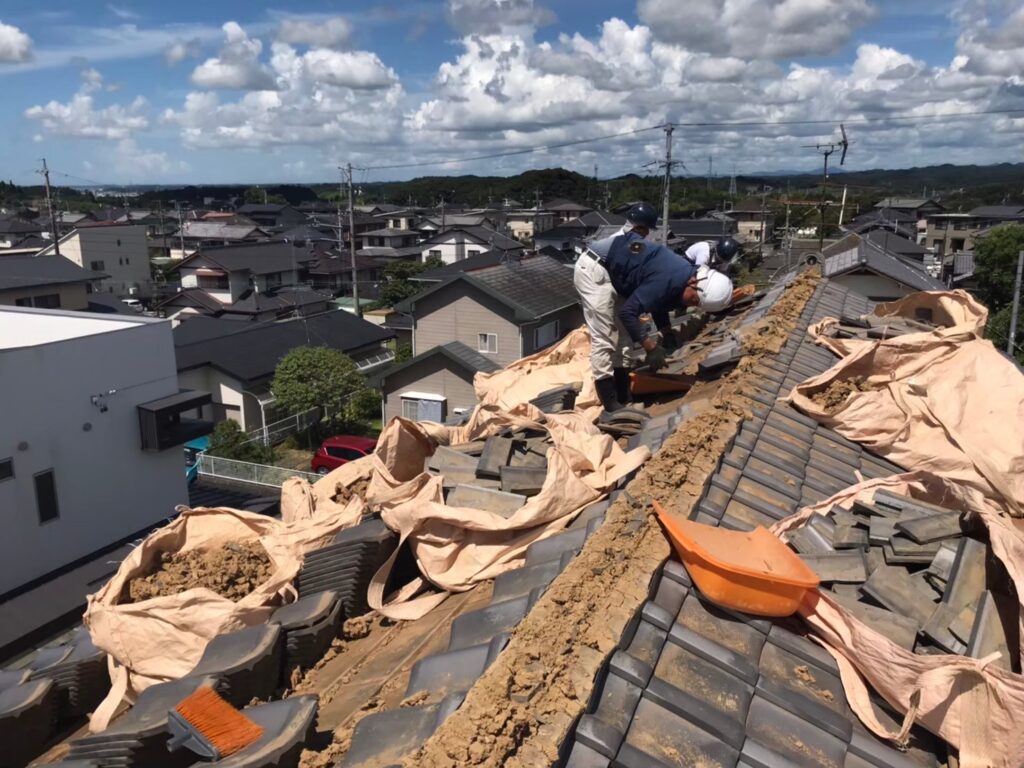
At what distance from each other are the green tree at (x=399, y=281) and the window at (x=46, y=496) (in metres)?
32.3

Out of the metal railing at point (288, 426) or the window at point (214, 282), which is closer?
the metal railing at point (288, 426)

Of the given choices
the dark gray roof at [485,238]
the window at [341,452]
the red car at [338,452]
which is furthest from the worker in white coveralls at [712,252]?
the dark gray roof at [485,238]

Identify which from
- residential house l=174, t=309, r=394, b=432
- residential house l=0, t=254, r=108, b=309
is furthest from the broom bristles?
residential house l=0, t=254, r=108, b=309

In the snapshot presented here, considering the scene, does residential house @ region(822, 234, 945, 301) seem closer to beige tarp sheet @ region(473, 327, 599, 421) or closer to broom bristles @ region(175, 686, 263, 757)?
beige tarp sheet @ region(473, 327, 599, 421)

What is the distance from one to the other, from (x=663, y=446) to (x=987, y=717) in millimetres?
2130

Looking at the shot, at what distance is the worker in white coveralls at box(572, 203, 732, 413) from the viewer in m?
6.62

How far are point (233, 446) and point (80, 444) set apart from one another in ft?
31.7

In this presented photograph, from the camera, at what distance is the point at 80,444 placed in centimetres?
1334

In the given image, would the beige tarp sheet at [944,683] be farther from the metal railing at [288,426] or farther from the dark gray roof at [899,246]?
the dark gray roof at [899,246]

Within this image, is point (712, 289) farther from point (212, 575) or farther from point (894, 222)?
point (894, 222)

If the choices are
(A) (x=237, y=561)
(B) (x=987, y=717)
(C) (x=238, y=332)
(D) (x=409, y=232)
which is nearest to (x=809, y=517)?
(B) (x=987, y=717)

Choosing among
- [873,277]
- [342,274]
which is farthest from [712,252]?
[342,274]

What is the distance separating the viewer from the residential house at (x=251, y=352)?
26.2m

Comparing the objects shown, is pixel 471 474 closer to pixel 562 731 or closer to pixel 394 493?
pixel 394 493
